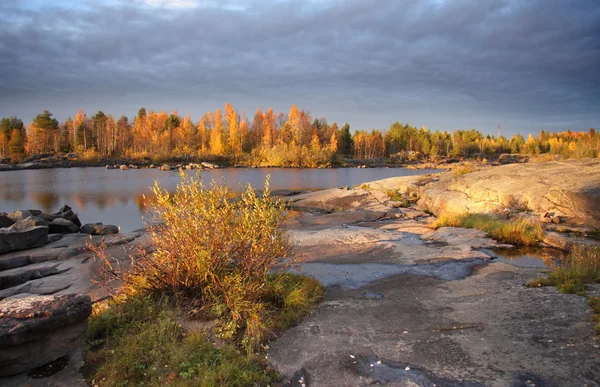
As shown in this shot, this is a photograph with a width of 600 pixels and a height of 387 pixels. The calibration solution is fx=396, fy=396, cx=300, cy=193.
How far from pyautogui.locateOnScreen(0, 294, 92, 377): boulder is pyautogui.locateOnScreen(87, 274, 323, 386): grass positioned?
1.33ft

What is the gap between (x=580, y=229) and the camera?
520 inches

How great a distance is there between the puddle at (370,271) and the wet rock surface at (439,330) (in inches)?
0.9

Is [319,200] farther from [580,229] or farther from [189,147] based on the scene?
[189,147]

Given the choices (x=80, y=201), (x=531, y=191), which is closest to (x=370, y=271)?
(x=531, y=191)

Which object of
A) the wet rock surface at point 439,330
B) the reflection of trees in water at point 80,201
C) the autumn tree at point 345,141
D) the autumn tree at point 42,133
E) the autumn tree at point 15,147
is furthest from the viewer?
the autumn tree at point 345,141

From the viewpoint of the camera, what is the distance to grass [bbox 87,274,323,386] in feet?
15.5

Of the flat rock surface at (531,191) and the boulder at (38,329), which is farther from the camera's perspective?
the flat rock surface at (531,191)

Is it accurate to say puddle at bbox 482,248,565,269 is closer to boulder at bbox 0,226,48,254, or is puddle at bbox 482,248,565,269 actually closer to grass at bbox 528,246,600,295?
grass at bbox 528,246,600,295

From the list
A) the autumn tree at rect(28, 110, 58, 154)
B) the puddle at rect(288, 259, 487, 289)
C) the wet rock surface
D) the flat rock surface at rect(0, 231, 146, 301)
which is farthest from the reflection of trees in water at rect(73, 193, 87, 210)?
the autumn tree at rect(28, 110, 58, 154)

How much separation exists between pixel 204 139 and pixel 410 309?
10465cm

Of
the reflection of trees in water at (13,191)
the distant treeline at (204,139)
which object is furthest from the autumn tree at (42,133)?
the reflection of trees in water at (13,191)

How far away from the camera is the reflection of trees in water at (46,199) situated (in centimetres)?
3025

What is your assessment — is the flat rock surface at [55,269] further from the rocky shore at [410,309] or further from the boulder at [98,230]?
the boulder at [98,230]

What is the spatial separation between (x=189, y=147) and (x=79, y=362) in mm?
102062
